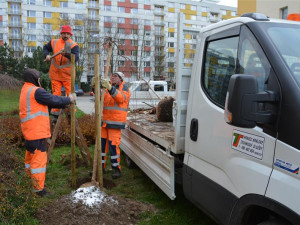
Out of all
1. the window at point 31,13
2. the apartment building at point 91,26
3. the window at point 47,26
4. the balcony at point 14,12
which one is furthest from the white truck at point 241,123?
the balcony at point 14,12

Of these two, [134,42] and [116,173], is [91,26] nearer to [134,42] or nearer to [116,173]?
[134,42]

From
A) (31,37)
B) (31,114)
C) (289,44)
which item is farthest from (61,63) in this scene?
(31,37)

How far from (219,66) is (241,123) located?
39.1 inches

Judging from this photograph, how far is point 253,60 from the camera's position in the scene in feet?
7.32

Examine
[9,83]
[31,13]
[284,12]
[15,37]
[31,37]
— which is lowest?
[9,83]

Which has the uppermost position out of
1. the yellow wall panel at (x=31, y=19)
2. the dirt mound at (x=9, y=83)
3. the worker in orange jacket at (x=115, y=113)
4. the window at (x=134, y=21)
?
the window at (x=134, y=21)

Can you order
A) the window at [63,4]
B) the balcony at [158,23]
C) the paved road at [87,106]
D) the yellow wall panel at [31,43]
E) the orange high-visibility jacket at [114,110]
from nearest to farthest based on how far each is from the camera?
the orange high-visibility jacket at [114,110] < the paved road at [87,106] < the yellow wall panel at [31,43] < the window at [63,4] < the balcony at [158,23]

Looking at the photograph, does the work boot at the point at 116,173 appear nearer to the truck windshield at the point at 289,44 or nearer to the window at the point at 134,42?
the truck windshield at the point at 289,44

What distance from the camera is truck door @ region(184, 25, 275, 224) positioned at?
2100mm

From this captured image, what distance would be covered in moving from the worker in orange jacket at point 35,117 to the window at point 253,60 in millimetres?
2760

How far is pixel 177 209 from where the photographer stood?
390 cm

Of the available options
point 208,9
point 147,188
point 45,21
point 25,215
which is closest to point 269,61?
point 25,215

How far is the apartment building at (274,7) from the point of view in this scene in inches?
607

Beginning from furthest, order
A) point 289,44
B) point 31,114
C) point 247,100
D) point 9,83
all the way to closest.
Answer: point 9,83
point 31,114
point 289,44
point 247,100
